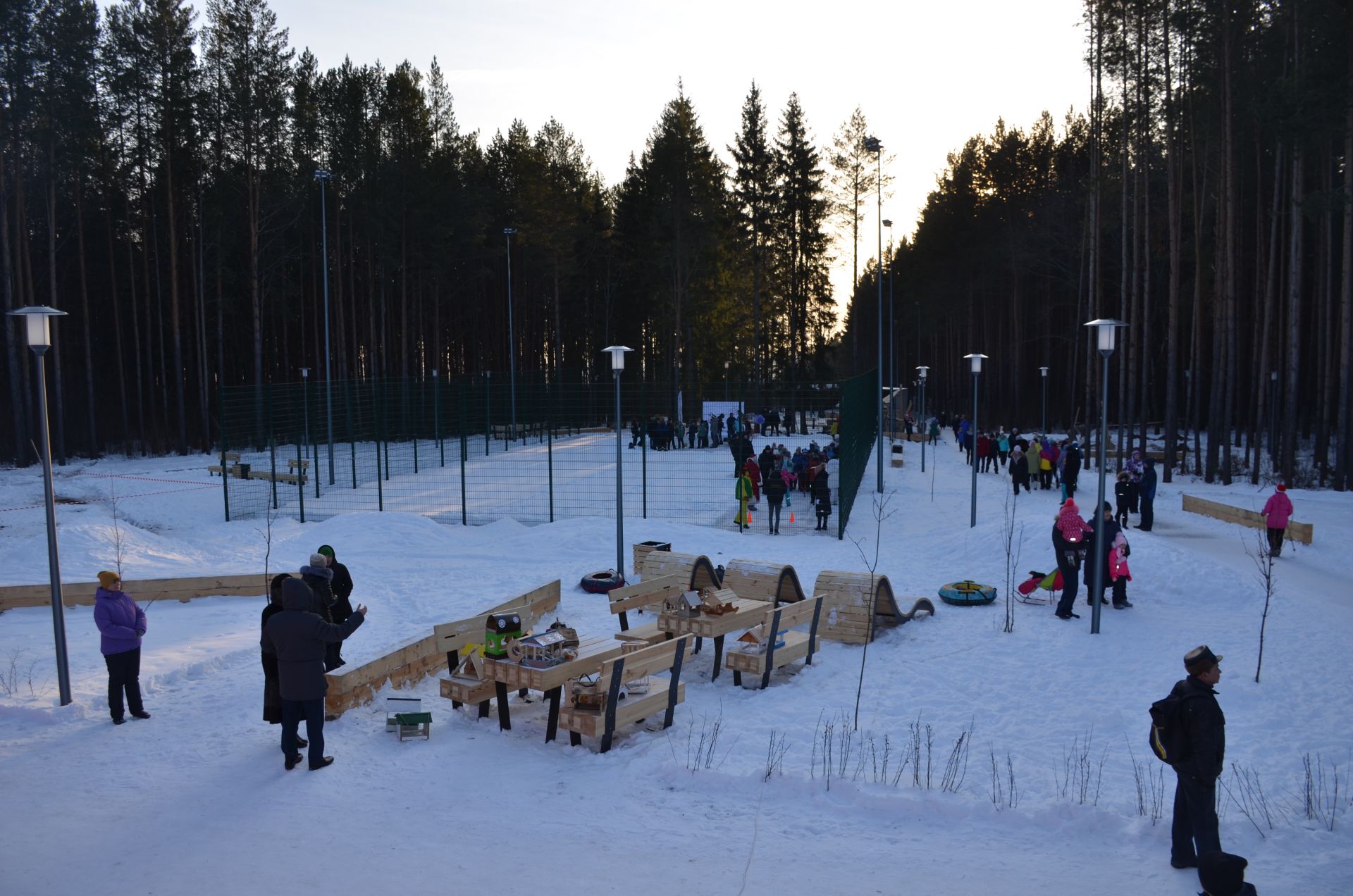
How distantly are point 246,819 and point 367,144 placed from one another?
37.9 meters

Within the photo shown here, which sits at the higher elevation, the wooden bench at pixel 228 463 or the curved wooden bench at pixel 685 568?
the wooden bench at pixel 228 463

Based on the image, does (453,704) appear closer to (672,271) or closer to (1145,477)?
(1145,477)

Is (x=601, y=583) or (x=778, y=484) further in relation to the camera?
(x=778, y=484)

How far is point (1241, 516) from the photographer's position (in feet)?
60.7

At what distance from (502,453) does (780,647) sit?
21.7 meters

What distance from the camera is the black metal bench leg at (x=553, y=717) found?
774cm

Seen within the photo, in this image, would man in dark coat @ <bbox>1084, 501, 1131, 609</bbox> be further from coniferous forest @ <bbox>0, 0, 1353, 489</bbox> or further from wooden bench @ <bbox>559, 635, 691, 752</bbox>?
coniferous forest @ <bbox>0, 0, 1353, 489</bbox>

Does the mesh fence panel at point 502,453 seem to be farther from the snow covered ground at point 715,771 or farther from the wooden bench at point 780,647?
the wooden bench at point 780,647

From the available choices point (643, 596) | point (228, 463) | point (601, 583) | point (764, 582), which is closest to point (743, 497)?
point (601, 583)

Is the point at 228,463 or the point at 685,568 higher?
the point at 228,463

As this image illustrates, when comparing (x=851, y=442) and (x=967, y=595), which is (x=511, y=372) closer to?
(x=851, y=442)

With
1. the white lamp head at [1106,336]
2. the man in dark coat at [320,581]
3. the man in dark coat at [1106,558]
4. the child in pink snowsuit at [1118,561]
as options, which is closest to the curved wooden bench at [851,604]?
the man in dark coat at [1106,558]

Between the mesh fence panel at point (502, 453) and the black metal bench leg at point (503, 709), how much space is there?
31.2 feet

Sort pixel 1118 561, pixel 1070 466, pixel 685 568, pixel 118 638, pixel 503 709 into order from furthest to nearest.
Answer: pixel 1070 466
pixel 1118 561
pixel 685 568
pixel 503 709
pixel 118 638
